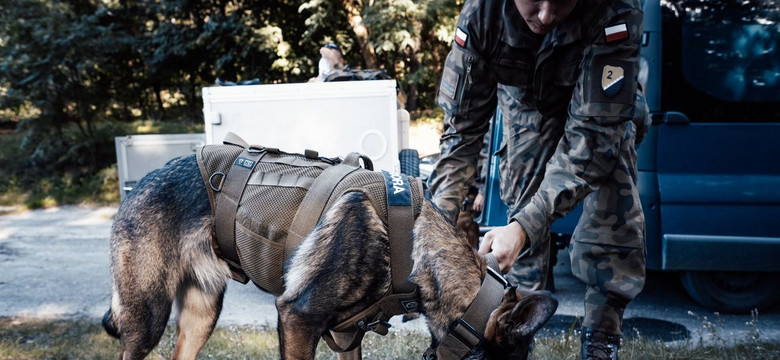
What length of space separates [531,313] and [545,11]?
110 cm

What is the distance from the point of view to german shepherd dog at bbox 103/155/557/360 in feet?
7.13

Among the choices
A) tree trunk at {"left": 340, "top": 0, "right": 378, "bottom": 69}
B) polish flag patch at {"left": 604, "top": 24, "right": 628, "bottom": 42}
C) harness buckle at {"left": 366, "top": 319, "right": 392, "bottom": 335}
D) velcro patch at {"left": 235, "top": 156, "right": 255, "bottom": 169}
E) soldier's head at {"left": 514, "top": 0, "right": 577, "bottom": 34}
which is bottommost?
harness buckle at {"left": 366, "top": 319, "right": 392, "bottom": 335}

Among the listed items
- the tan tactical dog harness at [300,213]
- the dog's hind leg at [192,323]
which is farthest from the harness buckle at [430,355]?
the dog's hind leg at [192,323]

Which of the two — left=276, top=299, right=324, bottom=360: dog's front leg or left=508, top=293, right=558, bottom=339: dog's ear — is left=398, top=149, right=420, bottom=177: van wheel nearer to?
left=276, top=299, right=324, bottom=360: dog's front leg

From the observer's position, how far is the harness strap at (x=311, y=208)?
2281mm

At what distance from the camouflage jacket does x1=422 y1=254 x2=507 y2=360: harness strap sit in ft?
0.86

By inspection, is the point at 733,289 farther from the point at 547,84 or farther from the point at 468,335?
the point at 468,335

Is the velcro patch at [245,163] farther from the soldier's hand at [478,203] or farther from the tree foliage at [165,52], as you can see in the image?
the tree foliage at [165,52]

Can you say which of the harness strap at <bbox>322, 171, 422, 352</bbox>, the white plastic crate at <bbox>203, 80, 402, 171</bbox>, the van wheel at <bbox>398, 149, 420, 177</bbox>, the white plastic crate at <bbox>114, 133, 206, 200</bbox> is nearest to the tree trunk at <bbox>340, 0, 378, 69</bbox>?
the white plastic crate at <bbox>114, 133, 206, 200</bbox>

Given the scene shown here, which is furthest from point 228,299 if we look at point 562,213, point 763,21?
point 763,21

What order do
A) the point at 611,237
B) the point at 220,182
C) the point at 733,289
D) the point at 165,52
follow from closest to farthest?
the point at 220,182 → the point at 611,237 → the point at 733,289 → the point at 165,52

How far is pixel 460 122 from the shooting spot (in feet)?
9.26

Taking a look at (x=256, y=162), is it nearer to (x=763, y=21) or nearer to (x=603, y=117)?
(x=603, y=117)

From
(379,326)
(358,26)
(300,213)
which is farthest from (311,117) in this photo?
(358,26)
